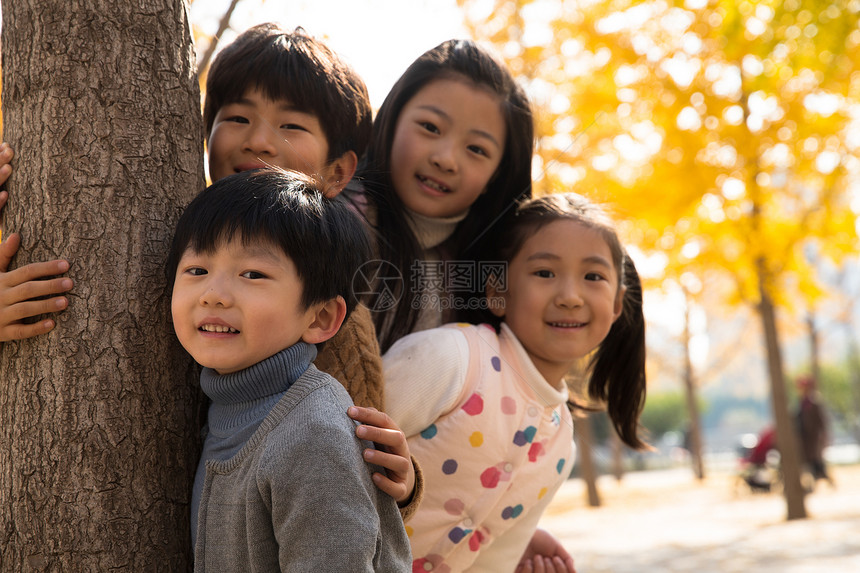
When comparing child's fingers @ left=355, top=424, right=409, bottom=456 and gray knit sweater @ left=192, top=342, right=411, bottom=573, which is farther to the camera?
child's fingers @ left=355, top=424, right=409, bottom=456

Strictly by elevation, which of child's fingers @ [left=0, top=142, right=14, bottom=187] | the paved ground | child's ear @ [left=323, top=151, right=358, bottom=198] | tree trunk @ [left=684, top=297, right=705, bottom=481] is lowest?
the paved ground

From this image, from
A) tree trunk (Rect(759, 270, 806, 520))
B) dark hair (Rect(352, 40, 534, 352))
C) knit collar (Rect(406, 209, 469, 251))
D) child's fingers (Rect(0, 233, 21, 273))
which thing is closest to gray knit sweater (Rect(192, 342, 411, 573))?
child's fingers (Rect(0, 233, 21, 273))

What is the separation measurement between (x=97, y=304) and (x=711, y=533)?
23.1 ft

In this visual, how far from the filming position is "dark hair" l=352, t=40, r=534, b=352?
2357 millimetres

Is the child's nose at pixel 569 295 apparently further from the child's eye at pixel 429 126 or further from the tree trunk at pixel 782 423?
the tree trunk at pixel 782 423

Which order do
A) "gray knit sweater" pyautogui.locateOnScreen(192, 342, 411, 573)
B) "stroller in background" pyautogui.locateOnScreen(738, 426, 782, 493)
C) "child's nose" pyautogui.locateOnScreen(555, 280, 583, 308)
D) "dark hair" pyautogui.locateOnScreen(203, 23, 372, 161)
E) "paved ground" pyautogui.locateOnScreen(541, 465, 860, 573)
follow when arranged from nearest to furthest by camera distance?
1. "gray knit sweater" pyautogui.locateOnScreen(192, 342, 411, 573)
2. "dark hair" pyautogui.locateOnScreen(203, 23, 372, 161)
3. "child's nose" pyautogui.locateOnScreen(555, 280, 583, 308)
4. "paved ground" pyautogui.locateOnScreen(541, 465, 860, 573)
5. "stroller in background" pyautogui.locateOnScreen(738, 426, 782, 493)

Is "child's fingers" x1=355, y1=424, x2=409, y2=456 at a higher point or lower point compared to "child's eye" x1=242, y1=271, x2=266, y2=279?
lower

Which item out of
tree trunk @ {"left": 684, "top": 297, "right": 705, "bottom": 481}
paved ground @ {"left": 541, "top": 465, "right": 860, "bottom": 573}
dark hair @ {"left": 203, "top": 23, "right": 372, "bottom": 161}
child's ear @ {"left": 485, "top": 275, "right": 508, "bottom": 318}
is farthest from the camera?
tree trunk @ {"left": 684, "top": 297, "right": 705, "bottom": 481}

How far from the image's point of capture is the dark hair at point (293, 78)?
6.47 ft

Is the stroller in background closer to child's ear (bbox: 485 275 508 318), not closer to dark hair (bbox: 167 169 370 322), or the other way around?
child's ear (bbox: 485 275 508 318)

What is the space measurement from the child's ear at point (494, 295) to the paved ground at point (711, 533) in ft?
13.3

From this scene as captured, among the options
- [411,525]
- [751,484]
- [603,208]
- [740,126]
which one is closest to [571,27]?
[740,126]

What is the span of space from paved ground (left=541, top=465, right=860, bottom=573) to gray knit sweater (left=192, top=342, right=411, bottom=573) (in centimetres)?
486

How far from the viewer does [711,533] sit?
7230mm
